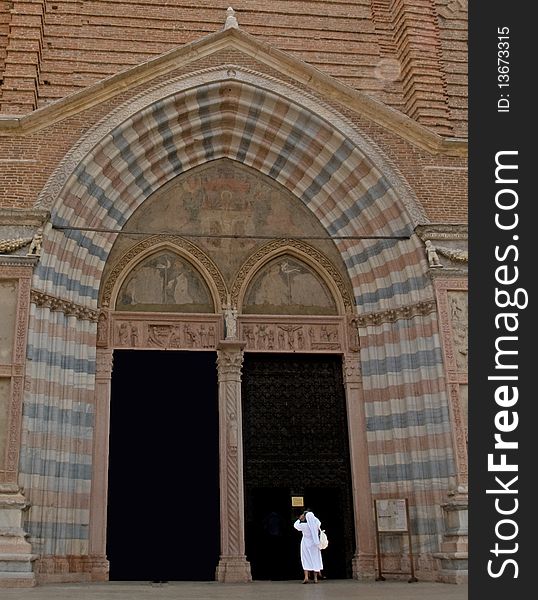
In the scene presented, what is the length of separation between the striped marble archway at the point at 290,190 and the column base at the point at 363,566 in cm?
101

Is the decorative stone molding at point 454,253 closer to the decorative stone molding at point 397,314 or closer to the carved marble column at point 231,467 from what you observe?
the decorative stone molding at point 397,314

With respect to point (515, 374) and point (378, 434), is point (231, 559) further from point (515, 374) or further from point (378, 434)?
point (515, 374)

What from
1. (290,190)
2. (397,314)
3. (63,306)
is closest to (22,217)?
(63,306)

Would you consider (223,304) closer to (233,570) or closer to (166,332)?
(166,332)

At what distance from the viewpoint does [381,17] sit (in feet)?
48.7

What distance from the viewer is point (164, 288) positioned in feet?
40.2

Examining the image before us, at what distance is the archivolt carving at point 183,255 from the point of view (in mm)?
12141

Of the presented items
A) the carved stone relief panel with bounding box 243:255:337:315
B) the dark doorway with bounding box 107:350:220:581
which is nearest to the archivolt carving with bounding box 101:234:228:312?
the carved stone relief panel with bounding box 243:255:337:315

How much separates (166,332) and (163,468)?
232 cm

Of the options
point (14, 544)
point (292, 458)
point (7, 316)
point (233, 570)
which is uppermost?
point (7, 316)

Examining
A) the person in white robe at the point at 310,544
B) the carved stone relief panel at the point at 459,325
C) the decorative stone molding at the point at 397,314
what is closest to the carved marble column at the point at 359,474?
the decorative stone molding at the point at 397,314

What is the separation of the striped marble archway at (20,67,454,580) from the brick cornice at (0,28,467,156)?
13.9 inches

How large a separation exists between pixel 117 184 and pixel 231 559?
6.63 m

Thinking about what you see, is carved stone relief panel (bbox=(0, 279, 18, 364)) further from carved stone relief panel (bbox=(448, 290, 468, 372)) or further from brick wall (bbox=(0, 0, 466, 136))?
carved stone relief panel (bbox=(448, 290, 468, 372))
